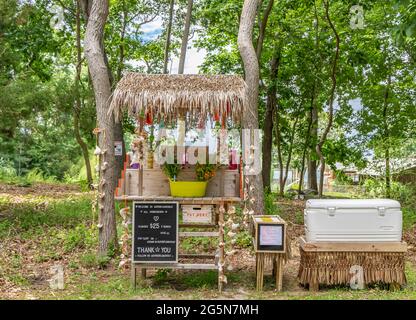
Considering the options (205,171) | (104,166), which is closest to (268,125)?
(104,166)

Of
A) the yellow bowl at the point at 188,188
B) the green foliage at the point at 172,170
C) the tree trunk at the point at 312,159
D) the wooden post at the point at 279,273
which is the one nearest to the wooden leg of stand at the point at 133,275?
the yellow bowl at the point at 188,188

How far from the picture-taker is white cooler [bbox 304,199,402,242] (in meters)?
5.48

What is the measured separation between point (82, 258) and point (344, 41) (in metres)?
11.1

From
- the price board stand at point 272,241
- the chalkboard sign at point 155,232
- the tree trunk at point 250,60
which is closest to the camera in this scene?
the price board stand at point 272,241

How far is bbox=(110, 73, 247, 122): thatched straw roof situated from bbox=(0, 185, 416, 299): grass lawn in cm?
217

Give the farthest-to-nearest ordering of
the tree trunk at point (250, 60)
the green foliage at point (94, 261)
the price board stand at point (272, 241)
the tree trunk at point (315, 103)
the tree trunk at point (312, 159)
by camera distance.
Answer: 1. the tree trunk at point (312, 159)
2. the tree trunk at point (315, 103)
3. the tree trunk at point (250, 60)
4. the green foliage at point (94, 261)
5. the price board stand at point (272, 241)

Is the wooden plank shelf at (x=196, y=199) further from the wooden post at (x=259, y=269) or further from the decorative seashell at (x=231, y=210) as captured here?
the wooden post at (x=259, y=269)

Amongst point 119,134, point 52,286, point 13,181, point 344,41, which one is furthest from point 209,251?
point 13,181

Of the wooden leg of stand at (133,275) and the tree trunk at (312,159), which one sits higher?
the tree trunk at (312,159)

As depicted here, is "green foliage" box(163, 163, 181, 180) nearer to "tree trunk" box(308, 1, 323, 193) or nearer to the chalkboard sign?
the chalkboard sign

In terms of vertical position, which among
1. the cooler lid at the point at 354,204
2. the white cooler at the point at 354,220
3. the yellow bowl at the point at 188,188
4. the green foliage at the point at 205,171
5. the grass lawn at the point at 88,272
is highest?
the green foliage at the point at 205,171

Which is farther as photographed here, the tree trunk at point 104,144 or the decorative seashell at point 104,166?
the tree trunk at point 104,144

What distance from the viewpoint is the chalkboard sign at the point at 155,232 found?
568cm

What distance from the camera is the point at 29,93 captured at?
341 inches
